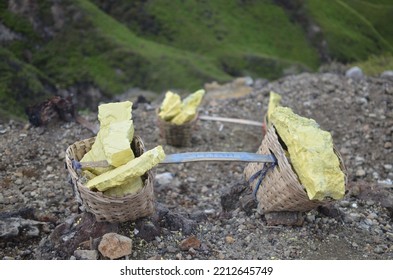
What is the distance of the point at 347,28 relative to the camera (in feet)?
76.1

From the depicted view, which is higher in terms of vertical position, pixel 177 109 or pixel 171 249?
pixel 171 249

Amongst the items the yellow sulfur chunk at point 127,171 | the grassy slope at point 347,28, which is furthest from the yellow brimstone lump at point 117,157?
the grassy slope at point 347,28

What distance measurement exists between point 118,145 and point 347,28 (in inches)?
906

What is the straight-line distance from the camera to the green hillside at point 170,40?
21427 millimetres

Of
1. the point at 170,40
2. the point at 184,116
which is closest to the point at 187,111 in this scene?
the point at 184,116

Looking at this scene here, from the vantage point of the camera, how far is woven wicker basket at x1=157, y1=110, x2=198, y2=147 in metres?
3.98

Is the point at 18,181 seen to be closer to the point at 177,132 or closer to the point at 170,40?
the point at 177,132

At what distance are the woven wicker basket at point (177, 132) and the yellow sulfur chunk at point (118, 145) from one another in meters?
1.72

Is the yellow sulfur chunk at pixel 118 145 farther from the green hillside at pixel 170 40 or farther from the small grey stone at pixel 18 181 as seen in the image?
the green hillside at pixel 170 40

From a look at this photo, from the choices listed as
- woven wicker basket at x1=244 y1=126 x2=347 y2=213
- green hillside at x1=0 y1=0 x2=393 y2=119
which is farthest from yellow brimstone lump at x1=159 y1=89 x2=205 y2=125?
green hillside at x1=0 y1=0 x2=393 y2=119

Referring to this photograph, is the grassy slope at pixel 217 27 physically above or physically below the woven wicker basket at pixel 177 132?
below

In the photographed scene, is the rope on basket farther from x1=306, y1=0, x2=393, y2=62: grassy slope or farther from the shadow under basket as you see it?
x1=306, y1=0, x2=393, y2=62: grassy slope

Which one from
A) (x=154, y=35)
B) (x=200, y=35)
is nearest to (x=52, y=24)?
(x=154, y=35)
